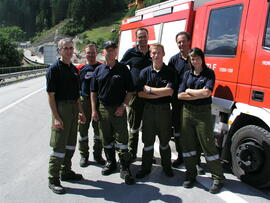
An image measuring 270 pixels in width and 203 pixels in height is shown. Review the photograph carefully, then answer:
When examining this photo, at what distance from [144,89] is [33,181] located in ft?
6.76

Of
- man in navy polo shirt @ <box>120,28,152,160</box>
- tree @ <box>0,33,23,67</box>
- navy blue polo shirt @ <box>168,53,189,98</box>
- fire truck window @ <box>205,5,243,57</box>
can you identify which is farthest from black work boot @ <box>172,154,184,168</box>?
tree @ <box>0,33,23,67</box>

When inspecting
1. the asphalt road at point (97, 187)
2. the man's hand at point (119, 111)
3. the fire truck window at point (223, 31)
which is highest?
the fire truck window at point (223, 31)

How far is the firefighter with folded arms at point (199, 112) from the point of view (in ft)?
12.4

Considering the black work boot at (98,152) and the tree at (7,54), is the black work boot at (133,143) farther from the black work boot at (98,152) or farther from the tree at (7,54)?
the tree at (7,54)

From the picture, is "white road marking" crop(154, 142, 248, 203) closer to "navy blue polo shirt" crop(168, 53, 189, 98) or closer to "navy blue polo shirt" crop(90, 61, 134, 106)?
"navy blue polo shirt" crop(168, 53, 189, 98)

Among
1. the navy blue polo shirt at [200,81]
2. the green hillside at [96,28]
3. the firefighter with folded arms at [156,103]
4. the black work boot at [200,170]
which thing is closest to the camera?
the navy blue polo shirt at [200,81]

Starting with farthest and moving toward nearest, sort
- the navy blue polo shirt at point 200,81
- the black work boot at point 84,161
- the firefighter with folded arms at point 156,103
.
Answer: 1. the black work boot at point 84,161
2. the firefighter with folded arms at point 156,103
3. the navy blue polo shirt at point 200,81

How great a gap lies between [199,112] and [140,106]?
1.16 m

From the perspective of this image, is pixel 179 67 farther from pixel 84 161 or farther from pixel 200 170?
pixel 84 161

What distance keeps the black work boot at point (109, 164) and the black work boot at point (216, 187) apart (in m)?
1.53

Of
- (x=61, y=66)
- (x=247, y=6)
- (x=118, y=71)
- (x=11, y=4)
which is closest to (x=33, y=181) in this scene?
(x=61, y=66)

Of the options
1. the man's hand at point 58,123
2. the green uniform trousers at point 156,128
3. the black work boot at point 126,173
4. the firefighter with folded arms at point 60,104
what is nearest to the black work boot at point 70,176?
the firefighter with folded arms at point 60,104

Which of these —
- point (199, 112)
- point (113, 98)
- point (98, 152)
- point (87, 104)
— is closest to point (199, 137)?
point (199, 112)

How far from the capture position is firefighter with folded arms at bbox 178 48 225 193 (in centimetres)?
377
